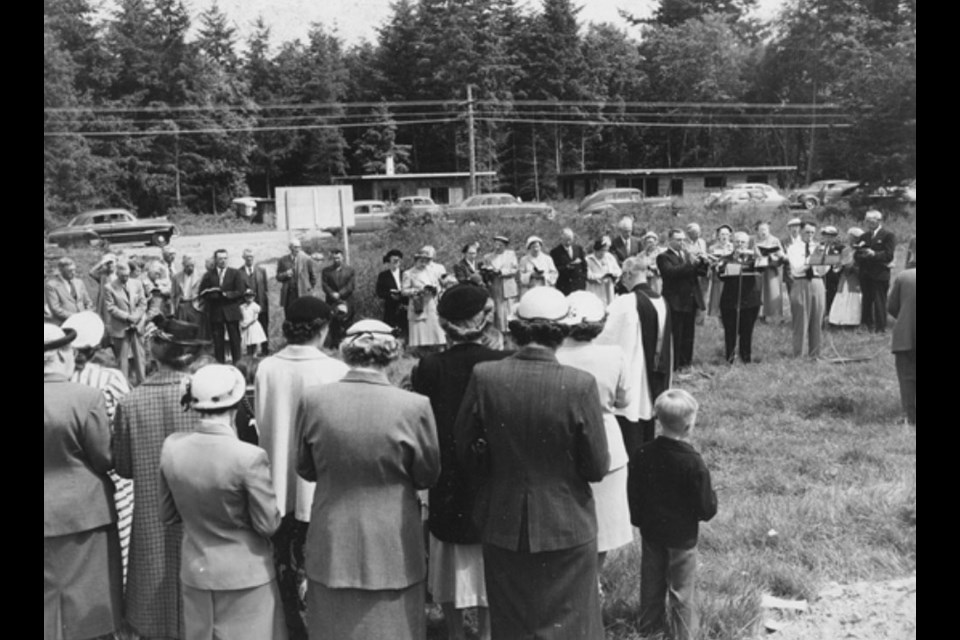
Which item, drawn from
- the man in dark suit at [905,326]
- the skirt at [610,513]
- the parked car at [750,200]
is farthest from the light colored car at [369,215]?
the skirt at [610,513]

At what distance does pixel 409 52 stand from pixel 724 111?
21.0 m

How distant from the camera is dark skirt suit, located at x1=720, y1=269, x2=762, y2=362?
11.5 m

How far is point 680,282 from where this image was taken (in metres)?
11.1

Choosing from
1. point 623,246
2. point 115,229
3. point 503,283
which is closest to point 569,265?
point 623,246

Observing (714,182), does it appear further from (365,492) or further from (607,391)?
(365,492)

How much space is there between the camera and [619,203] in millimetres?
37625

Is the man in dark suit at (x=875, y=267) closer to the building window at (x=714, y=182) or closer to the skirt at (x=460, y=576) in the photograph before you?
the skirt at (x=460, y=576)

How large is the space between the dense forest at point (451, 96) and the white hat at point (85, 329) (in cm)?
3360

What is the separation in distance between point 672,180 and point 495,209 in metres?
21.4

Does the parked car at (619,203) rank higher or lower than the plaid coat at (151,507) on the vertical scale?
higher

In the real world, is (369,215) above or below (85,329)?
above

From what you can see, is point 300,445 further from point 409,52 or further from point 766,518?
point 409,52

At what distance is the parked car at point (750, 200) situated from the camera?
3562cm
